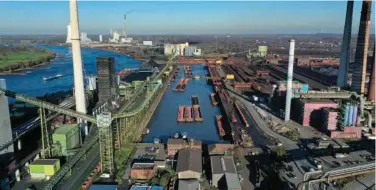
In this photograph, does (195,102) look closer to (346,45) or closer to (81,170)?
(346,45)

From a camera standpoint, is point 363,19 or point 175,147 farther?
point 363,19

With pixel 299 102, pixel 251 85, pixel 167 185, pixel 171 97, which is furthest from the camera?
pixel 251 85

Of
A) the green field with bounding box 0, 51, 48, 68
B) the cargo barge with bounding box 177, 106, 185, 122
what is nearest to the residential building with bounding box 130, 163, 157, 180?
the cargo barge with bounding box 177, 106, 185, 122

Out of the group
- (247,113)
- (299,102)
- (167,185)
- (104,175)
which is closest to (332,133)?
(299,102)

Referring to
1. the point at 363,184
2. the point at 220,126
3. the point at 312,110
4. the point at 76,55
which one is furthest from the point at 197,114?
the point at 363,184

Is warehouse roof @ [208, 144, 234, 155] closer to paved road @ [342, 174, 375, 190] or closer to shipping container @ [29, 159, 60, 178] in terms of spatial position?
paved road @ [342, 174, 375, 190]

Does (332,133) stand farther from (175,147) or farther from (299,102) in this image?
(175,147)

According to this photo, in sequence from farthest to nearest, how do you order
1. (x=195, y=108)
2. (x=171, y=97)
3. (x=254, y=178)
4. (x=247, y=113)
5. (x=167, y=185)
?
(x=171, y=97)
(x=195, y=108)
(x=247, y=113)
(x=254, y=178)
(x=167, y=185)

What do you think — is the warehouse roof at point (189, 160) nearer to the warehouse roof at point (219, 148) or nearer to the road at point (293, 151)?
the warehouse roof at point (219, 148)
